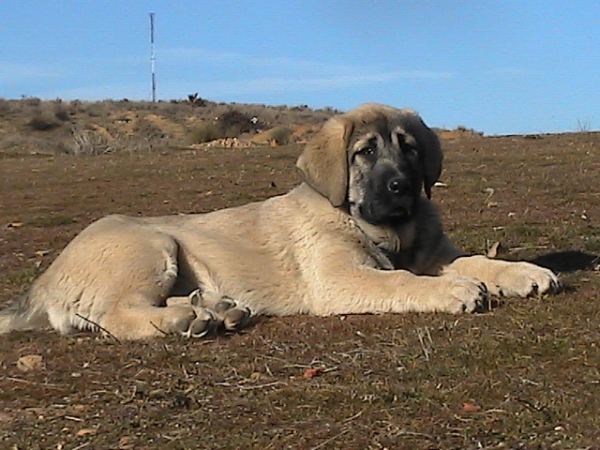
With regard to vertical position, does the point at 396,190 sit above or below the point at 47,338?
above

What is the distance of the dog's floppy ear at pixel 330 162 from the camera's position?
603 cm

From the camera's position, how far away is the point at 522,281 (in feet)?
18.3

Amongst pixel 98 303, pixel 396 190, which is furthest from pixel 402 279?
pixel 98 303

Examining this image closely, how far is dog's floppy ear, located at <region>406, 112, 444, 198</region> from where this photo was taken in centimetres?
614

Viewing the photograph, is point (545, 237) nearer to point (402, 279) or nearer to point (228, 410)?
point (402, 279)

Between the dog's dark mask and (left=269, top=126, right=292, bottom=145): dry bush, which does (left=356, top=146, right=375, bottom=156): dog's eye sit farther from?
(left=269, top=126, right=292, bottom=145): dry bush

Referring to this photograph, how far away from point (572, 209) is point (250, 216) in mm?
4509

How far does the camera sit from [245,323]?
5.48 meters

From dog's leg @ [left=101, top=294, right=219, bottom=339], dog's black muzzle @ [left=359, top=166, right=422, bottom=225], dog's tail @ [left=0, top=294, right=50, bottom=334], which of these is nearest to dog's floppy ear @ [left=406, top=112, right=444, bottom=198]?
dog's black muzzle @ [left=359, top=166, right=422, bottom=225]

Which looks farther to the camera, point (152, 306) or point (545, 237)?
point (545, 237)

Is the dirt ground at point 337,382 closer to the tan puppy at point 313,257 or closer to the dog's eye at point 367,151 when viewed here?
the tan puppy at point 313,257

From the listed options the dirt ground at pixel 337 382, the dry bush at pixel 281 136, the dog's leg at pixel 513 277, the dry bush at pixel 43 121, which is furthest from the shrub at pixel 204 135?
the dog's leg at pixel 513 277

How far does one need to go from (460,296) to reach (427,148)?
1.25 m

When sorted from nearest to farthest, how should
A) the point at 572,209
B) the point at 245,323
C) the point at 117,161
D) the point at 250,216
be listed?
the point at 245,323
the point at 250,216
the point at 572,209
the point at 117,161
